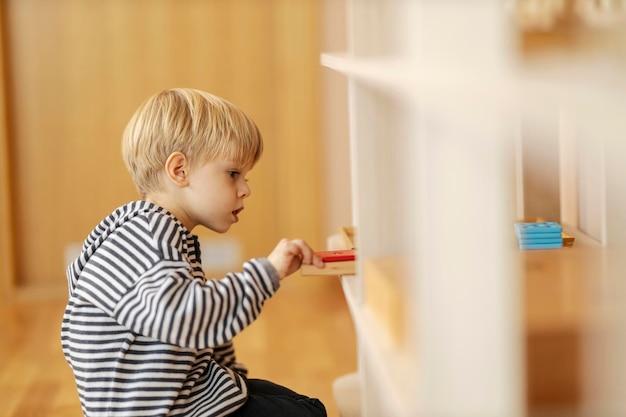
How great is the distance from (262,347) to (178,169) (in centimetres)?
124

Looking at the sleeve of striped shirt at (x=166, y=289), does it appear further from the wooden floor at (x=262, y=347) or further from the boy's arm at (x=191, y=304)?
the wooden floor at (x=262, y=347)

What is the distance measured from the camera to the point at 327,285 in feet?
10.1

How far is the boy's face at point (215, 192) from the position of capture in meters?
1.33

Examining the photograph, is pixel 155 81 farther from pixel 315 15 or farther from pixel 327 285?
pixel 327 285

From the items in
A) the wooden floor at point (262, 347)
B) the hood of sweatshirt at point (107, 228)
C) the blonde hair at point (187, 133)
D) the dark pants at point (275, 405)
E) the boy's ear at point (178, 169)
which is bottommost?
the wooden floor at point (262, 347)

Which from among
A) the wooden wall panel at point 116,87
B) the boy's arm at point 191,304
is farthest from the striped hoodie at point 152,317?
the wooden wall panel at point 116,87

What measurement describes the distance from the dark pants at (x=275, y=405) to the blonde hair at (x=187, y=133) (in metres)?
0.32

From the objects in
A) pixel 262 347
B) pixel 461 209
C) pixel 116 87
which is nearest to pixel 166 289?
pixel 461 209

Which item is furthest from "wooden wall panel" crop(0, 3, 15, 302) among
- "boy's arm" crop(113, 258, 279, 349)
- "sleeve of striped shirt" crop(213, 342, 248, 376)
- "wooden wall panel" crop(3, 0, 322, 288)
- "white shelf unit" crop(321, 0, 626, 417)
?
"white shelf unit" crop(321, 0, 626, 417)

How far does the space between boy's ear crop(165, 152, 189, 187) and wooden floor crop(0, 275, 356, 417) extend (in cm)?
78

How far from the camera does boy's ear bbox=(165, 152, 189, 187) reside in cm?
132

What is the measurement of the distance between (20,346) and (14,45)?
0.94 m

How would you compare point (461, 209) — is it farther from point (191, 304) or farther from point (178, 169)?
point (178, 169)

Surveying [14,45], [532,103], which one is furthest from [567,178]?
[14,45]
